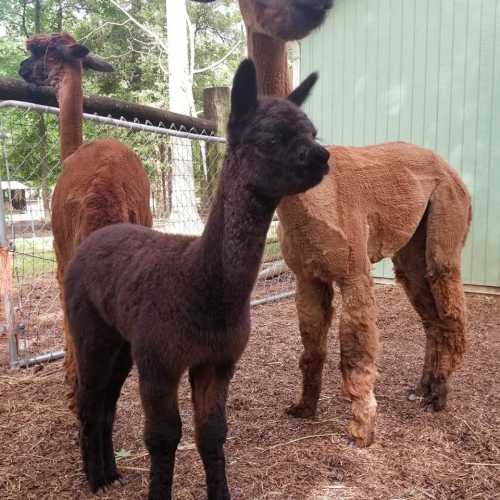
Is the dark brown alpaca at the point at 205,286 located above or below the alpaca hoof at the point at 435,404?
above

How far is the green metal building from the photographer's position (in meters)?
7.11

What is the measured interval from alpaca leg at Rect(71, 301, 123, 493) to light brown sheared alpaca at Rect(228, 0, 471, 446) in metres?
1.13

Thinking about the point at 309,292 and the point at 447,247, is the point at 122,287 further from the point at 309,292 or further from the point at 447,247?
the point at 447,247

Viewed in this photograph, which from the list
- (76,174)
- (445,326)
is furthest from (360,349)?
(76,174)

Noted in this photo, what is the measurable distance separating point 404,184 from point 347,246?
72cm

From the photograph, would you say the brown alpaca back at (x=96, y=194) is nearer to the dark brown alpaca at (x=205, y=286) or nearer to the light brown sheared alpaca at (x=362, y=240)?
the dark brown alpaca at (x=205, y=286)

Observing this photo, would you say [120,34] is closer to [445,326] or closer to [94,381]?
[445,326]

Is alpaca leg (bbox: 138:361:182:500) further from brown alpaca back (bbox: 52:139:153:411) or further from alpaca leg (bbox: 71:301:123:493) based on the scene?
brown alpaca back (bbox: 52:139:153:411)

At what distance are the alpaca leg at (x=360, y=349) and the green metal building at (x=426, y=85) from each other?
16.1 ft

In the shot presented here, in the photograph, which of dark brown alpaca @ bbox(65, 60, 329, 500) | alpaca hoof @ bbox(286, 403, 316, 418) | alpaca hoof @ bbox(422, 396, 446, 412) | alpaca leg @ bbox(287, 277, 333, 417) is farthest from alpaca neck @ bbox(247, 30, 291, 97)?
alpaca hoof @ bbox(422, 396, 446, 412)

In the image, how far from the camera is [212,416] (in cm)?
222

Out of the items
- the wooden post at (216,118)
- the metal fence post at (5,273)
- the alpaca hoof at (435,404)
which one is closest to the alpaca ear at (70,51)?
the metal fence post at (5,273)

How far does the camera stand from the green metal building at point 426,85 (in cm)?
711

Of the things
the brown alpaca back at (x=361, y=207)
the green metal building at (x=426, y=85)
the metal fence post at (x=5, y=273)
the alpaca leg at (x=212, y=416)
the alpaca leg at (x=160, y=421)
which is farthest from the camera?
the green metal building at (x=426, y=85)
